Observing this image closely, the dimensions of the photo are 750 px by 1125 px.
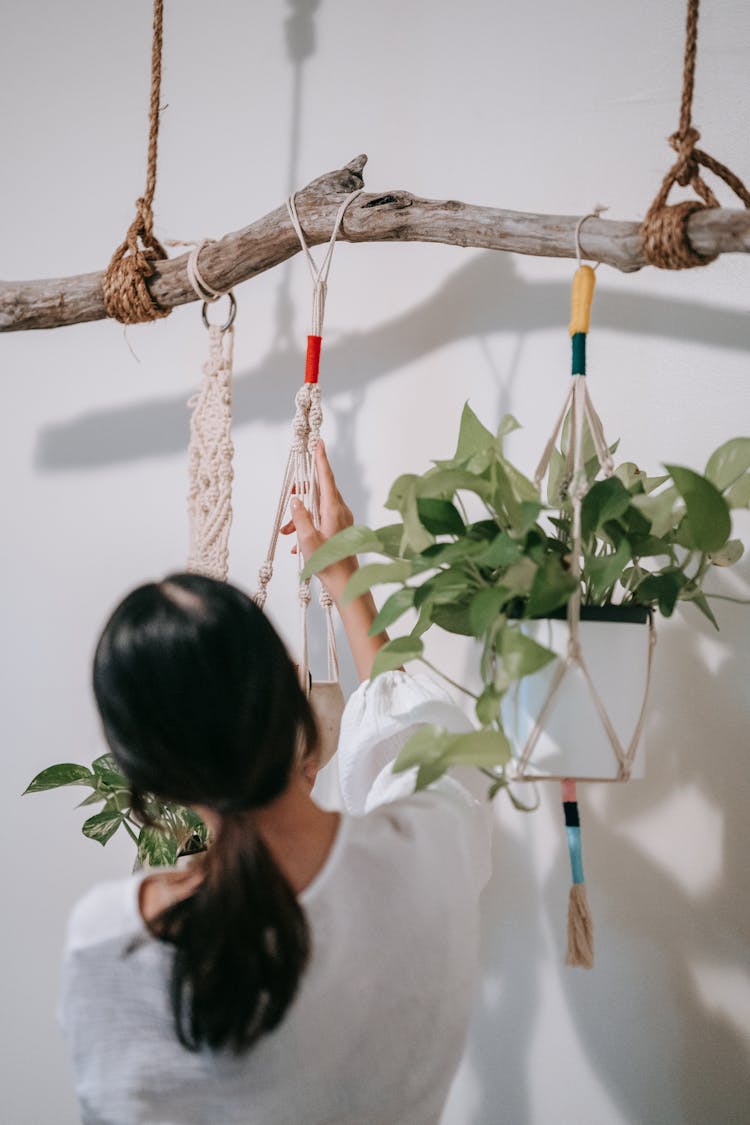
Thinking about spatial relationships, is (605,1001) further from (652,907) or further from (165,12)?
(165,12)

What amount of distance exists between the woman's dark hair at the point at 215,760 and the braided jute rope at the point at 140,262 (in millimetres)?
658

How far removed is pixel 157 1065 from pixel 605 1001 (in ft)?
2.14

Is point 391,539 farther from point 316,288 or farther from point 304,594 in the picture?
point 316,288

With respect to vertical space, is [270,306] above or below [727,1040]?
above

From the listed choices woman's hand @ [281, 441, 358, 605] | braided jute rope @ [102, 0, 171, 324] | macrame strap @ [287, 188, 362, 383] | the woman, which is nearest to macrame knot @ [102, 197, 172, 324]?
braided jute rope @ [102, 0, 171, 324]

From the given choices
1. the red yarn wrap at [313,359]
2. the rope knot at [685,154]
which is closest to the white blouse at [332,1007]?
the red yarn wrap at [313,359]

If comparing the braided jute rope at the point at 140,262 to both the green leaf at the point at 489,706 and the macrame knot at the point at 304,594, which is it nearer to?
the macrame knot at the point at 304,594

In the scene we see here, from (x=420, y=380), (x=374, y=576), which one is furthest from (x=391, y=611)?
(x=420, y=380)

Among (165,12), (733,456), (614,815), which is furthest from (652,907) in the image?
(165,12)

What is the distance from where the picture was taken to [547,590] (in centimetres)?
A: 83

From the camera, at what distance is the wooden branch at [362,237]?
101 centimetres

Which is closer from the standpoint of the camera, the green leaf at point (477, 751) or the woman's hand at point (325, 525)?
the green leaf at point (477, 751)

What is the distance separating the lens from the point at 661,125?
126 cm

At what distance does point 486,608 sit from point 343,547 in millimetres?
173
